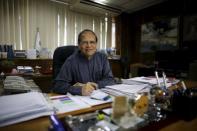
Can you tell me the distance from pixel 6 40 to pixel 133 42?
10.4ft

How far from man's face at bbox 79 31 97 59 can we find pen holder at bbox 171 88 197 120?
3.20 feet

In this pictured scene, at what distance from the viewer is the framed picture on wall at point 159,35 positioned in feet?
11.8

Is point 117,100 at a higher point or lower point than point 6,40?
lower

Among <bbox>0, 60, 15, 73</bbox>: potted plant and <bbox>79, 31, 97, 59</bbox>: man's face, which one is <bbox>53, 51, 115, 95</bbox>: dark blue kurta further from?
<bbox>0, 60, 15, 73</bbox>: potted plant

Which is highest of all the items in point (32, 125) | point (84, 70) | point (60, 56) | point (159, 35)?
point (159, 35)

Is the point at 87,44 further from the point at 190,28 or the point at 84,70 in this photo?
the point at 190,28

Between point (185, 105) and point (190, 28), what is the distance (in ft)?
10.2

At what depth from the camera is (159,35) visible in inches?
152

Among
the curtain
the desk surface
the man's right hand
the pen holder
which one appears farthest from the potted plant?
the pen holder

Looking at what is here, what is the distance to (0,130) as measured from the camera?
57 centimetres

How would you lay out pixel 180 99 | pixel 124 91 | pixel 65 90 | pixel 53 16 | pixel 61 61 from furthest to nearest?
pixel 53 16 → pixel 61 61 → pixel 65 90 → pixel 124 91 → pixel 180 99

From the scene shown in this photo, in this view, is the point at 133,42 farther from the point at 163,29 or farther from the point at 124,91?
the point at 124,91

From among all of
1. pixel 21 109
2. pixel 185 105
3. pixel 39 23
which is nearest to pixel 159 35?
pixel 39 23

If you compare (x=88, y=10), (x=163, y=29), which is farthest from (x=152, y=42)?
(x=88, y=10)
